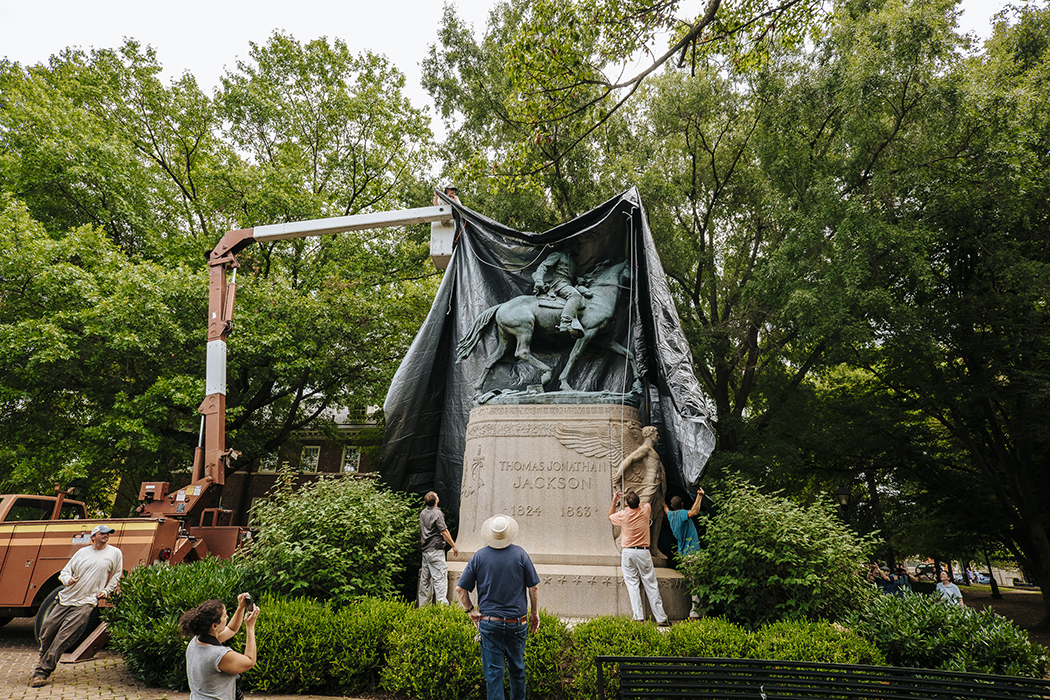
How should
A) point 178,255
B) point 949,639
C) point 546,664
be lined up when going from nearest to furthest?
point 546,664 < point 949,639 < point 178,255

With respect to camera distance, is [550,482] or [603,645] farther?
[550,482]

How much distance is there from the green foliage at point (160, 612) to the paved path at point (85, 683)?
0.19m

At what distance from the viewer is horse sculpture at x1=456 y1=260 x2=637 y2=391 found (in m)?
10.7

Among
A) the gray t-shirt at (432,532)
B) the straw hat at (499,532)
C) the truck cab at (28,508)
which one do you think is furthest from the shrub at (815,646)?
the truck cab at (28,508)

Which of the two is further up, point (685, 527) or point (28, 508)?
point (28, 508)

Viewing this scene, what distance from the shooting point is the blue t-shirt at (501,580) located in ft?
16.0

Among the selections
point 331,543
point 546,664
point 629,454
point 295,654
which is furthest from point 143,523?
point 629,454

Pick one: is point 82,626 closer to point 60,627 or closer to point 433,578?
point 60,627

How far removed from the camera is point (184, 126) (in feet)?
70.5

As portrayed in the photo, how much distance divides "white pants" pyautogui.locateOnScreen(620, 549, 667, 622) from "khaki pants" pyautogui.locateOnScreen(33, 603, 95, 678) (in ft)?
20.9

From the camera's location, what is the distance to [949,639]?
20.1 ft

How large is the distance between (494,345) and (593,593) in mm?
4763

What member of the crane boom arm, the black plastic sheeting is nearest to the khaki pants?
the crane boom arm

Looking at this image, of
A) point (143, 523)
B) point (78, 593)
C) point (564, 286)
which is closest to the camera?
point (78, 593)
